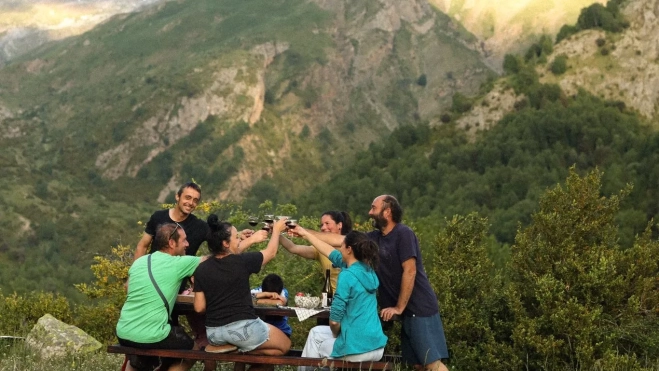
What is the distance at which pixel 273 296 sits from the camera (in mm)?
9852

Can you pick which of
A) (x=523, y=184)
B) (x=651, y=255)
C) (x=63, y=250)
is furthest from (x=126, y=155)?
(x=651, y=255)

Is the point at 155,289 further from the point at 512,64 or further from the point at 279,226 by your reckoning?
the point at 512,64

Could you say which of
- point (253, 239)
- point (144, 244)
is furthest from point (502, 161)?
point (253, 239)

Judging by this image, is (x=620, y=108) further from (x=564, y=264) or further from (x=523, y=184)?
(x=564, y=264)

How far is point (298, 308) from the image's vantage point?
941 centimetres

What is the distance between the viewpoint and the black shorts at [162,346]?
29.7ft

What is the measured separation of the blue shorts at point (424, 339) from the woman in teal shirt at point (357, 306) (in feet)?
1.33

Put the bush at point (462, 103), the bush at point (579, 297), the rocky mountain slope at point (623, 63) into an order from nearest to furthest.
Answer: the bush at point (579, 297), the rocky mountain slope at point (623, 63), the bush at point (462, 103)

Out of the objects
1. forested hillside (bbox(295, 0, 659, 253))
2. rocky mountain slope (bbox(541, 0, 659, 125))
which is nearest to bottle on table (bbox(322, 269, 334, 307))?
forested hillside (bbox(295, 0, 659, 253))

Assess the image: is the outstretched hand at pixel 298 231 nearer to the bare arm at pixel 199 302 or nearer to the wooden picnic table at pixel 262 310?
the wooden picnic table at pixel 262 310

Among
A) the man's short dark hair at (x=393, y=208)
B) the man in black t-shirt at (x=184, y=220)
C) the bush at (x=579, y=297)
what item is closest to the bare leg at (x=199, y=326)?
the man in black t-shirt at (x=184, y=220)

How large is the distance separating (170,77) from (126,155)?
66.6 ft

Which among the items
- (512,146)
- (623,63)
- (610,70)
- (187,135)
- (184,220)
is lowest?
(187,135)

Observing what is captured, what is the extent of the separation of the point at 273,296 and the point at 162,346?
1386 mm
